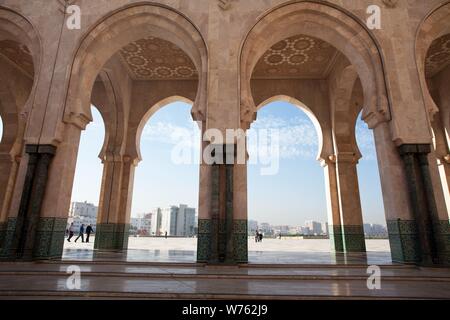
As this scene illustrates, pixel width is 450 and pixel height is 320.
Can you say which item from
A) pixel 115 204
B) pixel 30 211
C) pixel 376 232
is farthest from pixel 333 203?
pixel 376 232

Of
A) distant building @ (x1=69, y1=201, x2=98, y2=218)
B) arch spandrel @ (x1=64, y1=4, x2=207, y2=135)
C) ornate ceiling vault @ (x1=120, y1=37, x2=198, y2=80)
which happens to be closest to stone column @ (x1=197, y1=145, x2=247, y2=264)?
arch spandrel @ (x1=64, y1=4, x2=207, y2=135)

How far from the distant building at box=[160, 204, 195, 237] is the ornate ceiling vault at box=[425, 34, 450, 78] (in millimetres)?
69030

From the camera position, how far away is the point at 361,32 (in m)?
5.58

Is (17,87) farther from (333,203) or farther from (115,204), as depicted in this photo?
(333,203)

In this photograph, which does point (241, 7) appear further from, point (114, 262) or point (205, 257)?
point (114, 262)

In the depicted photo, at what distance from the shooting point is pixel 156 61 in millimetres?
8523

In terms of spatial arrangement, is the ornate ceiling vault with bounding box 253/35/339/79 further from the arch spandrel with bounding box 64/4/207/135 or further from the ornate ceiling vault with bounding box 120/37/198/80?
the arch spandrel with bounding box 64/4/207/135

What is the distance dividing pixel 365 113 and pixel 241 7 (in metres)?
3.38

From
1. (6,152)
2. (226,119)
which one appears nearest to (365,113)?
(226,119)

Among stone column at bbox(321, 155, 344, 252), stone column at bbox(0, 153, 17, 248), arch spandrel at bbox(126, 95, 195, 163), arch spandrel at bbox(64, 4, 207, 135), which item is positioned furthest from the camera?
arch spandrel at bbox(126, 95, 195, 163)

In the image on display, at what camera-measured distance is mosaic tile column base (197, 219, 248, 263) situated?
4.61 m
